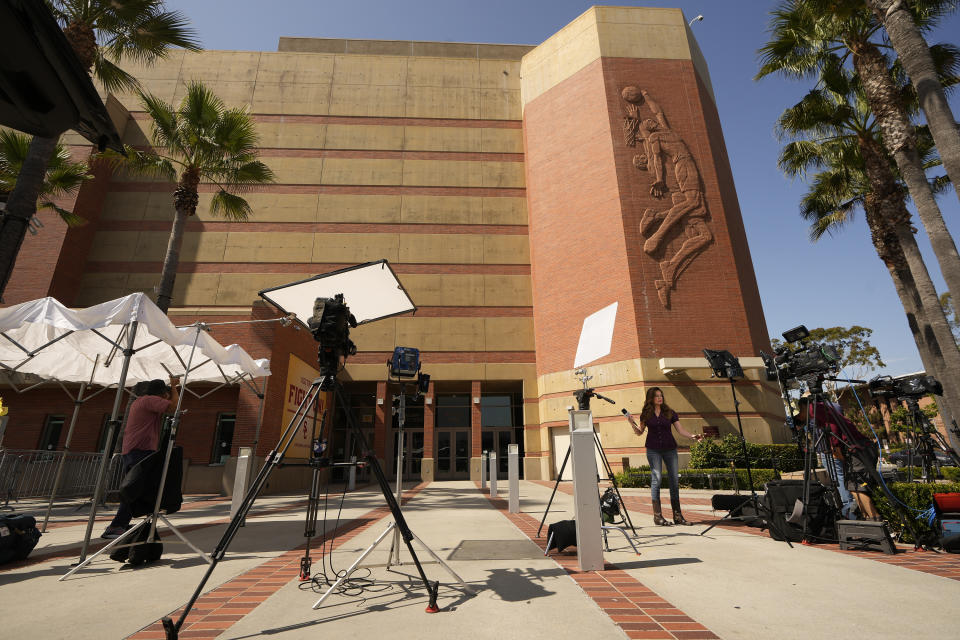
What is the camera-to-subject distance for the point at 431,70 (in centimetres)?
2402

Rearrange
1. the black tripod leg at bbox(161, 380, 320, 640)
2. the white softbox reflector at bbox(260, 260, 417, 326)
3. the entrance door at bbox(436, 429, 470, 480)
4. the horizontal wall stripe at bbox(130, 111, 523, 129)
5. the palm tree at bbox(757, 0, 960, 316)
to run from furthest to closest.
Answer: the horizontal wall stripe at bbox(130, 111, 523, 129)
the entrance door at bbox(436, 429, 470, 480)
the palm tree at bbox(757, 0, 960, 316)
the white softbox reflector at bbox(260, 260, 417, 326)
the black tripod leg at bbox(161, 380, 320, 640)

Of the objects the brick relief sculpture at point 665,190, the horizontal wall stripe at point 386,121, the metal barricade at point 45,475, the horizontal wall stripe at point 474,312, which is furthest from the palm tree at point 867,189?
the metal barricade at point 45,475

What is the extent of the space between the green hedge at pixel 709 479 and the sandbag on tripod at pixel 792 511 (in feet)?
21.7

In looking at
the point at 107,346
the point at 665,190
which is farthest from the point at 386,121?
the point at 107,346

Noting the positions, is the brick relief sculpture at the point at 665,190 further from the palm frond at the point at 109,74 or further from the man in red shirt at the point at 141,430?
the palm frond at the point at 109,74

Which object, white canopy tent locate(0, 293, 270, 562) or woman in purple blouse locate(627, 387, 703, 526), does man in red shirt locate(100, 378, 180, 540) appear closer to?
white canopy tent locate(0, 293, 270, 562)

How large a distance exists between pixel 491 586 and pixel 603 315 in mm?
3300

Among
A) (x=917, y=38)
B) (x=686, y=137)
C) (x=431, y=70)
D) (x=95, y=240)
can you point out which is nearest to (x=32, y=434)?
(x=95, y=240)

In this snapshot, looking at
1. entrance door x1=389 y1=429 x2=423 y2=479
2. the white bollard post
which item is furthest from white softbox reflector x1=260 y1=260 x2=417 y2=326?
entrance door x1=389 y1=429 x2=423 y2=479

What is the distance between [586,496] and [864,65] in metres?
13.2

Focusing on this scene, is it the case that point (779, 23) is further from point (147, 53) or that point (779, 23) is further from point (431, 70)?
point (431, 70)

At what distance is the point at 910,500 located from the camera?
15.1 feet

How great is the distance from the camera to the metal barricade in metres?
9.44

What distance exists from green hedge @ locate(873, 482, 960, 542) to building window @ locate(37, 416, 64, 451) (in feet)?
73.6
